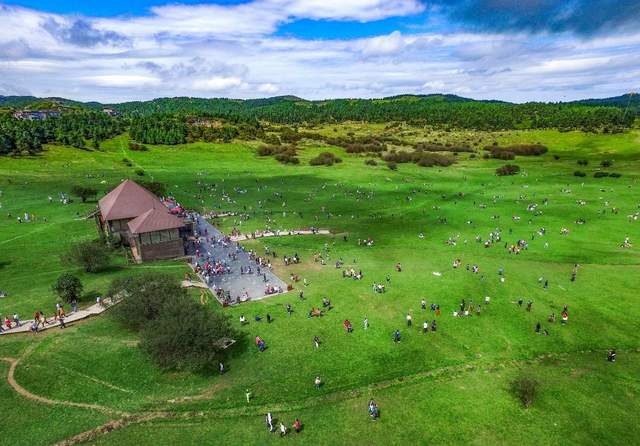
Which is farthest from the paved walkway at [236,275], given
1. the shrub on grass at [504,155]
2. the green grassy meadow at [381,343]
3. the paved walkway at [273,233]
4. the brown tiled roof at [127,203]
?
the shrub on grass at [504,155]

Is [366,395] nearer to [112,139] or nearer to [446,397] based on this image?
[446,397]

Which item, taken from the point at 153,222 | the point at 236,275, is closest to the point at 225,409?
the point at 236,275

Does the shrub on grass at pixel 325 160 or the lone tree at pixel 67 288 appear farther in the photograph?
the shrub on grass at pixel 325 160

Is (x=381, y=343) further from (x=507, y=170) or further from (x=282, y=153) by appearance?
(x=282, y=153)

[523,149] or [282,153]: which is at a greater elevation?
[282,153]

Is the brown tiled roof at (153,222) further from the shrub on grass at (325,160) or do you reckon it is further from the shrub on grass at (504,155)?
the shrub on grass at (504,155)

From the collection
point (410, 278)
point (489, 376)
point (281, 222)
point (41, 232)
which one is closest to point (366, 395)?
point (489, 376)
